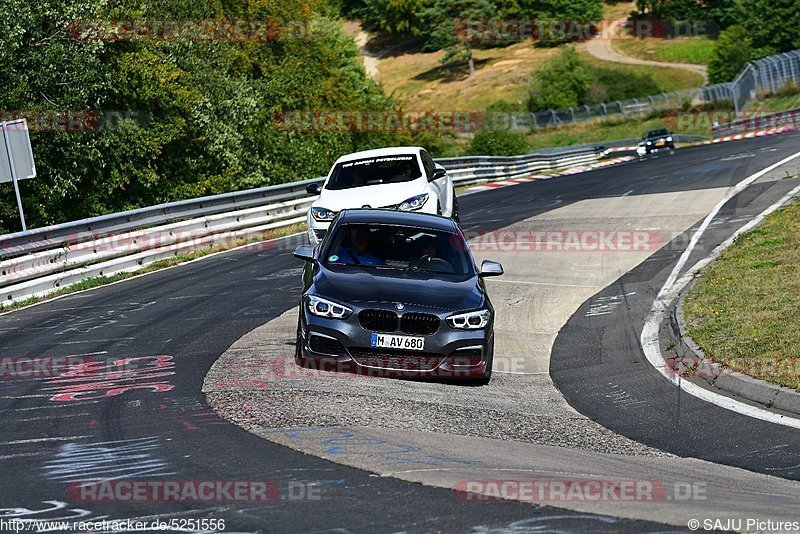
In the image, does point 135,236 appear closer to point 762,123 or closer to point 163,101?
point 163,101

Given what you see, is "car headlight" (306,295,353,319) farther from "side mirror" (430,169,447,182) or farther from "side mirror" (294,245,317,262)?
"side mirror" (430,169,447,182)

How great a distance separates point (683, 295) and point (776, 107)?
5218cm

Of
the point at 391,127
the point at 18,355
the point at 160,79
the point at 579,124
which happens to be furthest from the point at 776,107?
the point at 18,355

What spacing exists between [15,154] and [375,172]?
658 centimetres

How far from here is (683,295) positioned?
15.7 metres

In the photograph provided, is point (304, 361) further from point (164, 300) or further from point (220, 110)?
point (220, 110)

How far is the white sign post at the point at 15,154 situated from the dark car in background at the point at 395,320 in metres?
A: 9.69

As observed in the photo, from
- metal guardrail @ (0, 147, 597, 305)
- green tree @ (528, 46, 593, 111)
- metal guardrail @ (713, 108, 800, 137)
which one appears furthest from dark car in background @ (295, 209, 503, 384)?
green tree @ (528, 46, 593, 111)

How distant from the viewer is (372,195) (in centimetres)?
1733

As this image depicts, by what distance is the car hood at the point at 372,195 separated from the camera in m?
17.1

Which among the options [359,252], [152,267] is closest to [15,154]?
[152,267]

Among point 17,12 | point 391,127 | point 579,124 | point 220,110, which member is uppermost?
point 17,12

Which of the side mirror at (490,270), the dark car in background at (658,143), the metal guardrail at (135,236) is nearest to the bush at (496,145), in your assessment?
the dark car in background at (658,143)

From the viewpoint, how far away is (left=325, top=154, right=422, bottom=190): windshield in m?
17.8
